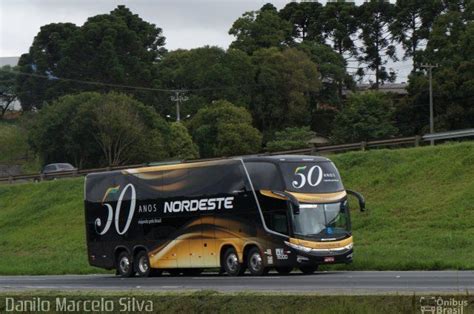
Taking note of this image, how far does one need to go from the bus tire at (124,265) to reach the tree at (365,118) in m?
48.3

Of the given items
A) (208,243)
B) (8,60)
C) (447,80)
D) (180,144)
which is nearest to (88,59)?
(180,144)

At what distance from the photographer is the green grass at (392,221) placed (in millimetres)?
31806

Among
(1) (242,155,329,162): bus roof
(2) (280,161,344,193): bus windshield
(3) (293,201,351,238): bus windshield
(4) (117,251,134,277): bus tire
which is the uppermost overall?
(1) (242,155,329,162): bus roof

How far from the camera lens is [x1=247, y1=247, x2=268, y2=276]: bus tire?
2809 cm

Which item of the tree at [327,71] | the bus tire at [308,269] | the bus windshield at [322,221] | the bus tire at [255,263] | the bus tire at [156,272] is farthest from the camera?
the tree at [327,71]

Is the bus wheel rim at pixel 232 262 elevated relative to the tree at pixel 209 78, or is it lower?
lower

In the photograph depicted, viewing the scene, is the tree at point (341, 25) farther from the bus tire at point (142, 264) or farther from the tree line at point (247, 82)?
the bus tire at point (142, 264)

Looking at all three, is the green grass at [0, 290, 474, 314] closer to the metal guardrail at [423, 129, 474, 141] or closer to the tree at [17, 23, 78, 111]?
the metal guardrail at [423, 129, 474, 141]

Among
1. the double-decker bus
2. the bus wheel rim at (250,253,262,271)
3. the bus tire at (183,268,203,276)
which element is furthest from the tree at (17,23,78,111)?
the bus wheel rim at (250,253,262,271)

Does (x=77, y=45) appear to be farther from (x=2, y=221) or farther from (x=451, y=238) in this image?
(x=451, y=238)

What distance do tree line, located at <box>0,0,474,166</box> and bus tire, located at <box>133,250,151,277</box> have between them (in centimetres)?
4240

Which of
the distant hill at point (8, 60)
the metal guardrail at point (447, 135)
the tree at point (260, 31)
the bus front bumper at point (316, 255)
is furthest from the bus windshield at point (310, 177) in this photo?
the distant hill at point (8, 60)

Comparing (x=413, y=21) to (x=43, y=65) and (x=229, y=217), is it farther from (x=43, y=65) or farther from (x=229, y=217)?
(x=229, y=217)

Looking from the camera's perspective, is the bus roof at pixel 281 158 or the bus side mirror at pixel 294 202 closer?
the bus side mirror at pixel 294 202
